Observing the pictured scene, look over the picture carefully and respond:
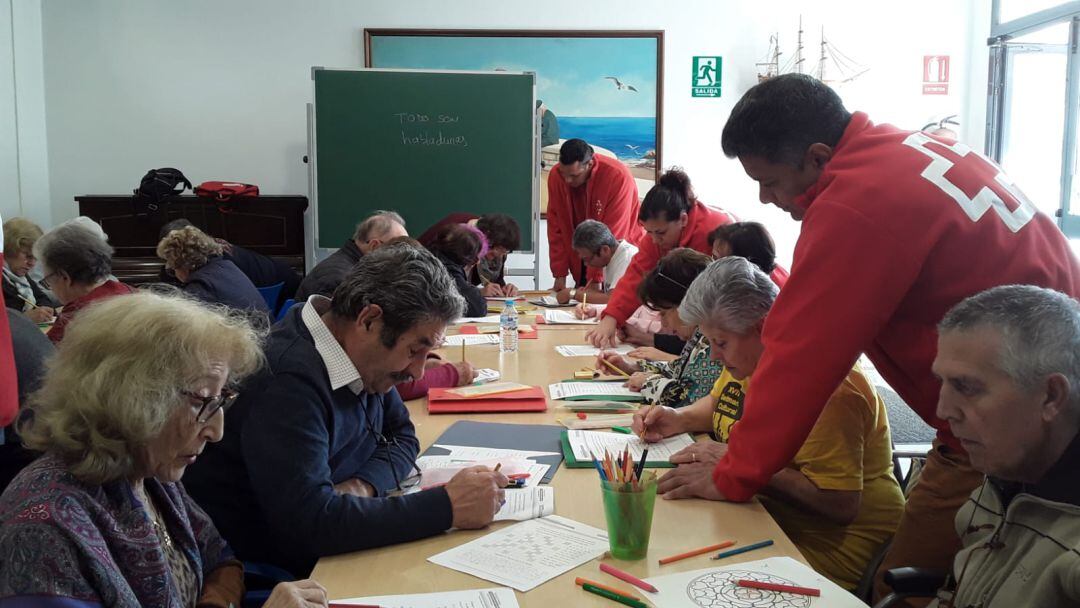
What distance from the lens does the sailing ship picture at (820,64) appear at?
264 inches

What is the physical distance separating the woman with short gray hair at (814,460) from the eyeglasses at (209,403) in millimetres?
900

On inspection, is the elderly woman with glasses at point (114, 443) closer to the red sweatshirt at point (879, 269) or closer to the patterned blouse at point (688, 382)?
the red sweatshirt at point (879, 269)

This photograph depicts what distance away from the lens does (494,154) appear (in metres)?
6.30

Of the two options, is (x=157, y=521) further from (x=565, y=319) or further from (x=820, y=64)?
(x=820, y=64)

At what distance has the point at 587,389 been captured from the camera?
2.72 meters

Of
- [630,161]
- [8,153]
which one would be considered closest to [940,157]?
[630,161]

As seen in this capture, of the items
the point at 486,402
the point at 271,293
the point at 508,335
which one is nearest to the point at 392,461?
the point at 486,402

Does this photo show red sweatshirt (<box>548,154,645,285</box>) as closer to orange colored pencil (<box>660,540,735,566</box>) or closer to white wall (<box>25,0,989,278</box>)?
white wall (<box>25,0,989,278</box>)

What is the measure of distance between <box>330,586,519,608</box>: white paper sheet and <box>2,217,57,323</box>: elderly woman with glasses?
442cm

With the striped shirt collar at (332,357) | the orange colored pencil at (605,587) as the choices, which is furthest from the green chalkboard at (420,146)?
the orange colored pencil at (605,587)

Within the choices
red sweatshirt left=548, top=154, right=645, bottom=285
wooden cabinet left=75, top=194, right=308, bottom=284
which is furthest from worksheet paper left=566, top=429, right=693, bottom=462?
wooden cabinet left=75, top=194, right=308, bottom=284

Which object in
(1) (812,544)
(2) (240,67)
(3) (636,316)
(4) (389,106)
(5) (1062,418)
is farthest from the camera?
(2) (240,67)

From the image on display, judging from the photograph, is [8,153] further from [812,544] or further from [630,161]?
[812,544]

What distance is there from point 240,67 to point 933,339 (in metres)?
6.19
